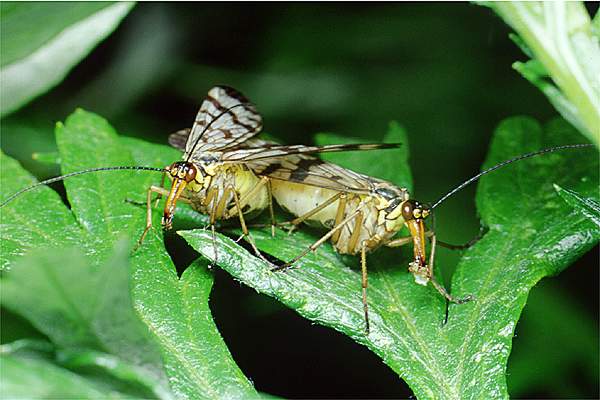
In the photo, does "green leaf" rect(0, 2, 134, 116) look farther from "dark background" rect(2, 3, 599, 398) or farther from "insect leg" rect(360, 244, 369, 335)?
"dark background" rect(2, 3, 599, 398)

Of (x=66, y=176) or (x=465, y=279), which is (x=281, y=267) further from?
→ (x=66, y=176)

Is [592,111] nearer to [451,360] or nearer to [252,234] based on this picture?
[451,360]

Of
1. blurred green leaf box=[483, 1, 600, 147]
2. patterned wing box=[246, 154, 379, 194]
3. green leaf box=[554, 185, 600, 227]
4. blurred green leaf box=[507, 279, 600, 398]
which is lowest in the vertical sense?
blurred green leaf box=[507, 279, 600, 398]

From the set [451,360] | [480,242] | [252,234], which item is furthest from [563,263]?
[252,234]

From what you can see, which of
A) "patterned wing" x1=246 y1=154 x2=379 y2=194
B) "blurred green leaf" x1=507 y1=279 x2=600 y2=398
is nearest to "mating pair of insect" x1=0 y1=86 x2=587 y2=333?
"patterned wing" x1=246 y1=154 x2=379 y2=194

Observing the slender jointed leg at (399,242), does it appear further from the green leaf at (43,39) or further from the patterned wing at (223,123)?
the green leaf at (43,39)
